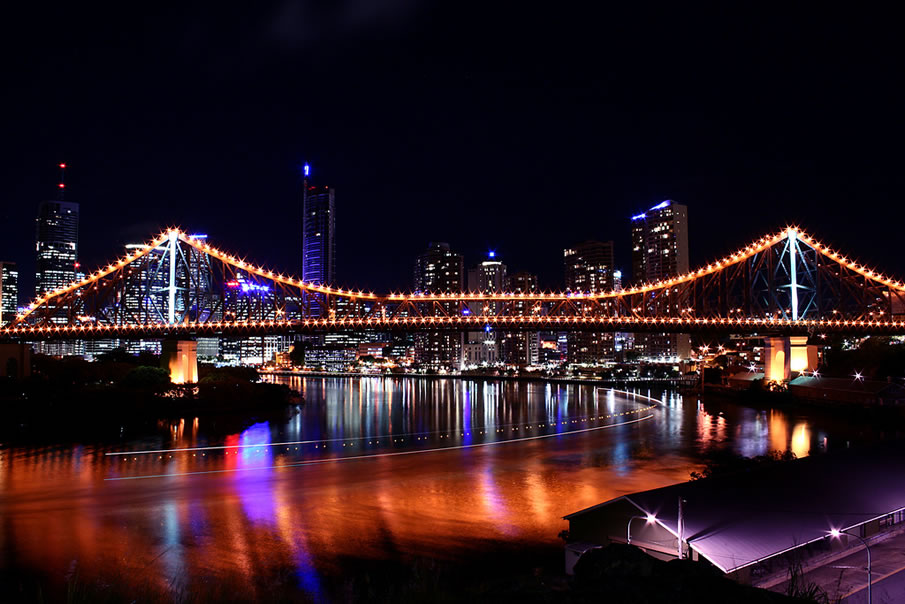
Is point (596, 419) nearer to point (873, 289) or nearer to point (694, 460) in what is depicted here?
point (694, 460)

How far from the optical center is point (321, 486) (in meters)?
25.0

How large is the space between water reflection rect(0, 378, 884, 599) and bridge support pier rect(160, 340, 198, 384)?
11.0 meters

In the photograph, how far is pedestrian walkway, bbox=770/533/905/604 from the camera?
10805 mm

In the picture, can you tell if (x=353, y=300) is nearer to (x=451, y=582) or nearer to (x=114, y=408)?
(x=114, y=408)

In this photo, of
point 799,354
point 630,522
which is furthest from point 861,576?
point 799,354

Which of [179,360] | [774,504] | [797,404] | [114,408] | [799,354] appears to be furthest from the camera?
[799,354]

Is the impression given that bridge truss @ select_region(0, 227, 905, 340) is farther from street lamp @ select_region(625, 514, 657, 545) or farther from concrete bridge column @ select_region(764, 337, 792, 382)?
street lamp @ select_region(625, 514, 657, 545)

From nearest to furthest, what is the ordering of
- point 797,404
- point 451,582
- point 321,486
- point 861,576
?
point 861,576
point 451,582
point 321,486
point 797,404

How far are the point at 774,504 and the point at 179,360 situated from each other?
5468cm

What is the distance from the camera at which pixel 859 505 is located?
1410cm

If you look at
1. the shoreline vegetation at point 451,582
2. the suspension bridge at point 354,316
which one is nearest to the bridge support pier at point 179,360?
the suspension bridge at point 354,316

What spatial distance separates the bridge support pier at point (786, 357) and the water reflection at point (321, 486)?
17194mm

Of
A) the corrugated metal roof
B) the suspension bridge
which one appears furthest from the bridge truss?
the corrugated metal roof

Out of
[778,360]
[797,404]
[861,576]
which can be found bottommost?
[797,404]
